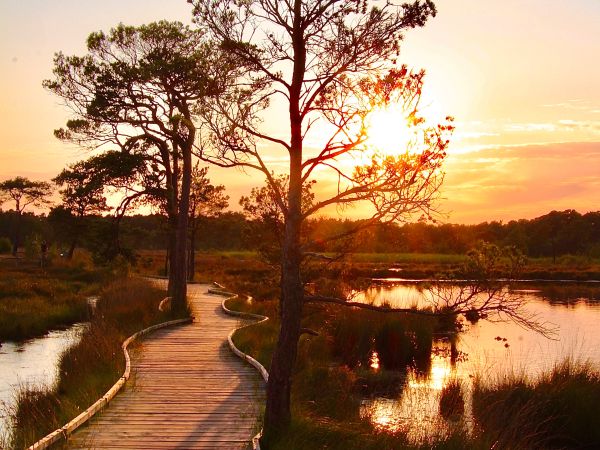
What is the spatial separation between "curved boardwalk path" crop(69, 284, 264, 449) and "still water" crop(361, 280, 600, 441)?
240cm

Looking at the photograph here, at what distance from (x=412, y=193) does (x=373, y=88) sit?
150 cm

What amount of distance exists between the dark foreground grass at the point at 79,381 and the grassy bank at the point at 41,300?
475cm

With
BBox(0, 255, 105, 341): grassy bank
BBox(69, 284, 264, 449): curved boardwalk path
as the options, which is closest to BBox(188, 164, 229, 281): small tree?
BBox(0, 255, 105, 341): grassy bank

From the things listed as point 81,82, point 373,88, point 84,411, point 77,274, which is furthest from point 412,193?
point 77,274

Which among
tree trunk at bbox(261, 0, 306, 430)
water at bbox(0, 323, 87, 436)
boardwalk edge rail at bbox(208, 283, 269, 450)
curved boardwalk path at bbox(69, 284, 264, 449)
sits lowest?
water at bbox(0, 323, 87, 436)

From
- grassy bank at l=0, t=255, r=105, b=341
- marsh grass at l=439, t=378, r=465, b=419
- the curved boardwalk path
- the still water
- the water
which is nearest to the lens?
the curved boardwalk path

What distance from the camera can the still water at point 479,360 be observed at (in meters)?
12.0

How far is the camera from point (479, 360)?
60.4ft

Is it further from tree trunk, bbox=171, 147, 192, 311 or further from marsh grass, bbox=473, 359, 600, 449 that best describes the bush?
marsh grass, bbox=473, 359, 600, 449

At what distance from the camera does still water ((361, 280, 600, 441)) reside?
12039 millimetres

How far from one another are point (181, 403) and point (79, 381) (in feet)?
8.78

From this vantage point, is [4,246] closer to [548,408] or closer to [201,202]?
[201,202]

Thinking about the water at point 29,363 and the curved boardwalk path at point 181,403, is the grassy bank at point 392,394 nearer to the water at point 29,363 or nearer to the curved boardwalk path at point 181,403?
the curved boardwalk path at point 181,403

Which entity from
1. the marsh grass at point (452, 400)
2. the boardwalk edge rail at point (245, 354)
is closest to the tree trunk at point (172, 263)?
the boardwalk edge rail at point (245, 354)
